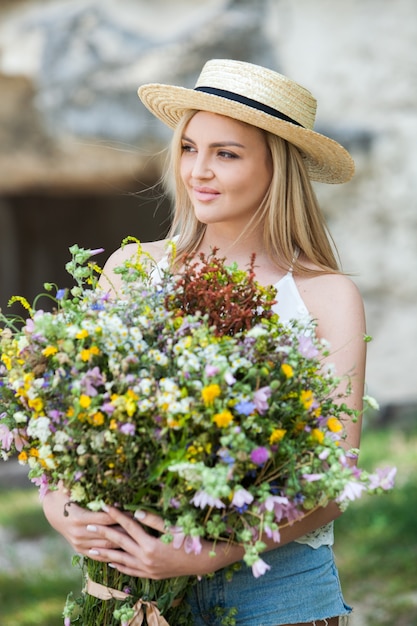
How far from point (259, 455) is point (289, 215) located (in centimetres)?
87

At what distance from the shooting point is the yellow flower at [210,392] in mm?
1767

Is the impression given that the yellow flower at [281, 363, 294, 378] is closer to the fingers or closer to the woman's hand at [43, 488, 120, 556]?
the fingers

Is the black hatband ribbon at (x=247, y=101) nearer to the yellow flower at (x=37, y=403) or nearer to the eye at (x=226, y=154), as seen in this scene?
the eye at (x=226, y=154)

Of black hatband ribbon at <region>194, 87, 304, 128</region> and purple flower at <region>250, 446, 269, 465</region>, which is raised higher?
black hatband ribbon at <region>194, 87, 304, 128</region>

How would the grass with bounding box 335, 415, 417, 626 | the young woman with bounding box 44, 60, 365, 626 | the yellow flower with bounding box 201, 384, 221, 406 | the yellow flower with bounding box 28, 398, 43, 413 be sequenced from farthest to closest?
the grass with bounding box 335, 415, 417, 626 < the young woman with bounding box 44, 60, 365, 626 < the yellow flower with bounding box 28, 398, 43, 413 < the yellow flower with bounding box 201, 384, 221, 406

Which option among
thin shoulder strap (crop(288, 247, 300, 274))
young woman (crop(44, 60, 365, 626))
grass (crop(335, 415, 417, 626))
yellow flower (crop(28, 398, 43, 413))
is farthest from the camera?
grass (crop(335, 415, 417, 626))

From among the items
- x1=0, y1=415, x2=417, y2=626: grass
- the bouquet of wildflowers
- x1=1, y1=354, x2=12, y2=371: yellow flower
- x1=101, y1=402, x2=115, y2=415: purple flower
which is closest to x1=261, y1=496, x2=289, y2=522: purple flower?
the bouquet of wildflowers

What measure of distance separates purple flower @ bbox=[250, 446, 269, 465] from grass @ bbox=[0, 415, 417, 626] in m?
3.11

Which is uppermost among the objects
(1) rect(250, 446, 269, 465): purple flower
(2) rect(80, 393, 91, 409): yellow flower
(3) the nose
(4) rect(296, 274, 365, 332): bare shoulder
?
(3) the nose

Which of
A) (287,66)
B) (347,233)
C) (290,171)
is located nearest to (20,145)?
(287,66)

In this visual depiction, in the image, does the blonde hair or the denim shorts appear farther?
the blonde hair

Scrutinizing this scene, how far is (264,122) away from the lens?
2375 millimetres

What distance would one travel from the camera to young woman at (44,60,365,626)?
2148 millimetres

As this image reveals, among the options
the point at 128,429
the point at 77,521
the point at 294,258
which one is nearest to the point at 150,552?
the point at 77,521
